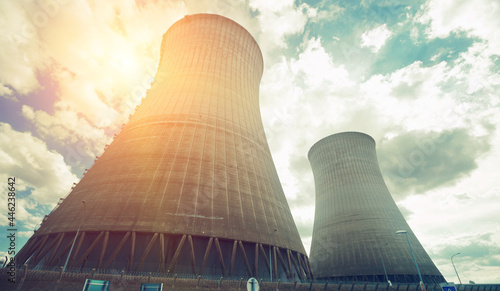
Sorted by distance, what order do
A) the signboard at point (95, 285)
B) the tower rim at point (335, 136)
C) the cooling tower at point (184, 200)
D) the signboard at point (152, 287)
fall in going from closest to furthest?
the signboard at point (95, 285)
the signboard at point (152, 287)
the cooling tower at point (184, 200)
the tower rim at point (335, 136)

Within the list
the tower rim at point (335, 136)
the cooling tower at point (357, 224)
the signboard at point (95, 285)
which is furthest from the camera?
the tower rim at point (335, 136)

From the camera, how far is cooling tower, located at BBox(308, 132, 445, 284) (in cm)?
2278

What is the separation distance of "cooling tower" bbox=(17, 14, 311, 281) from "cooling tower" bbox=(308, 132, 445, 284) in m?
12.6

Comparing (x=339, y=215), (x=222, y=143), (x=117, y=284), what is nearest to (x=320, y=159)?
(x=339, y=215)

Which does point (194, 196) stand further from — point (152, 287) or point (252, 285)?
point (252, 285)

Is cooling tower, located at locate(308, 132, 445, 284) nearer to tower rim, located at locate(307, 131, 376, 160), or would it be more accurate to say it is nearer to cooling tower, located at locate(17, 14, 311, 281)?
tower rim, located at locate(307, 131, 376, 160)

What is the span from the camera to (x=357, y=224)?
79.9 feet

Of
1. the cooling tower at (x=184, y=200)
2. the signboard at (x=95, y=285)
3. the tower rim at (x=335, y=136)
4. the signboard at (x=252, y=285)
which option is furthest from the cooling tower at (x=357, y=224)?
the signboard at (x=95, y=285)

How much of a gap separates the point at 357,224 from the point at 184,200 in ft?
64.2

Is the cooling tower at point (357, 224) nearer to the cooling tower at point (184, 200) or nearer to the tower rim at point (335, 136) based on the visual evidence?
the tower rim at point (335, 136)

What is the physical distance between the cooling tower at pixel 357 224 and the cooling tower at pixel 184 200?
41.4 ft

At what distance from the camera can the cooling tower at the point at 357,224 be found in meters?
22.8

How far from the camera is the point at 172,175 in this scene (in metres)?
12.2

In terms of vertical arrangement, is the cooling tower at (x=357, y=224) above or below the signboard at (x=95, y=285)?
above
